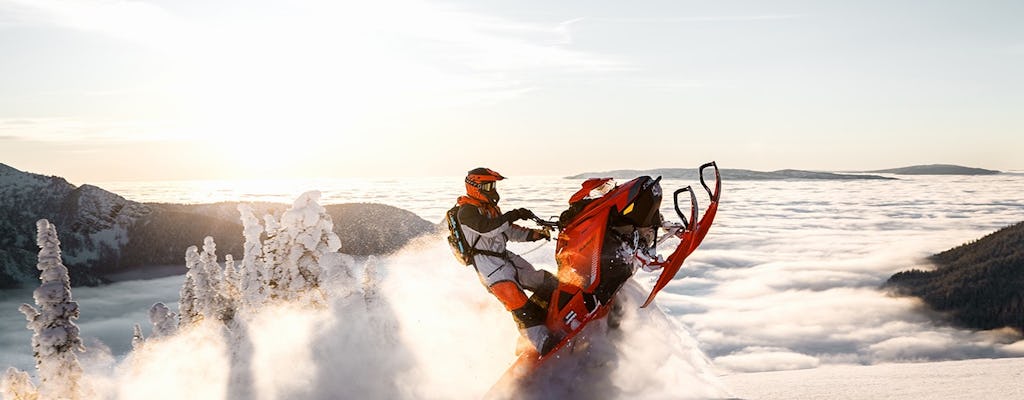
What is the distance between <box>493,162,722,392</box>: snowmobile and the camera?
791cm

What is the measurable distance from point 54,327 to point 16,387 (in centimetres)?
403

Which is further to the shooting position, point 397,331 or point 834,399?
point 834,399

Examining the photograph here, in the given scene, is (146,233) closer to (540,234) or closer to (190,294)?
(190,294)

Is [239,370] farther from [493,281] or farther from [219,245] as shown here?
[219,245]

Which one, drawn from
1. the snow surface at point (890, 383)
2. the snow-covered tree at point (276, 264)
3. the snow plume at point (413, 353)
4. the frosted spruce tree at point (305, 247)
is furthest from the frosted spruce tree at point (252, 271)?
the snow surface at point (890, 383)

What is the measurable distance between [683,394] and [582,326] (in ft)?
5.65

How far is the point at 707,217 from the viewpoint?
309 inches

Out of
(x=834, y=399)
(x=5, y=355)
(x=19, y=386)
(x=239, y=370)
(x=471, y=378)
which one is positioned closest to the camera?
(x=471, y=378)

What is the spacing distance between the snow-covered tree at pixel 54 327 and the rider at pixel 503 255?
1518 centimetres

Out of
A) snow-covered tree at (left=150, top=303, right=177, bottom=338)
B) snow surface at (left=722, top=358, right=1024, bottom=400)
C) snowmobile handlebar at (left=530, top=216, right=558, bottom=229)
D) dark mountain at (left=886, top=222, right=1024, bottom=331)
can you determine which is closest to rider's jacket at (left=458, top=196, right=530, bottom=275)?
snowmobile handlebar at (left=530, top=216, right=558, bottom=229)

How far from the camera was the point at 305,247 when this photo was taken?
879 inches

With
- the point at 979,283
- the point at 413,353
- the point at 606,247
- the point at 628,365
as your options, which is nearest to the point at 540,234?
the point at 606,247

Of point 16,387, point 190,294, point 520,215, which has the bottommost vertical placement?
point 16,387

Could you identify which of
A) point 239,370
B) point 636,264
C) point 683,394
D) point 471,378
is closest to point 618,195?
point 636,264
